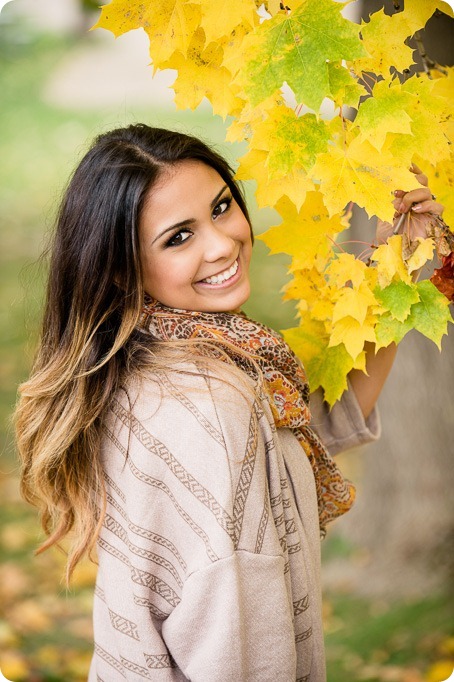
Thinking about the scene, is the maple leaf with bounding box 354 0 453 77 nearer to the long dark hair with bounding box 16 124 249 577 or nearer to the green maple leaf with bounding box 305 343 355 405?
the long dark hair with bounding box 16 124 249 577

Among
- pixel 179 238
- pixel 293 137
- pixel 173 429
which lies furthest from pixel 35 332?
pixel 293 137

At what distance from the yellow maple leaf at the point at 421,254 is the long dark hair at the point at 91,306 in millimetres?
486

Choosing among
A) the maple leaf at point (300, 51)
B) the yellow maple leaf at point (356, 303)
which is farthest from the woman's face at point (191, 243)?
the maple leaf at point (300, 51)

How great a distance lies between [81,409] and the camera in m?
1.51

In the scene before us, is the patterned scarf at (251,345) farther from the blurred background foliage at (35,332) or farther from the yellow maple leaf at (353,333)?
the blurred background foliage at (35,332)

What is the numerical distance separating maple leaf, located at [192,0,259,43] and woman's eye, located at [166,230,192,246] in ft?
1.24

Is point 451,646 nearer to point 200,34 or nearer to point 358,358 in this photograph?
point 358,358

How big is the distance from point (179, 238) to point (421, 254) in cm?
49

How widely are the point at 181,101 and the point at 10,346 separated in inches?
138

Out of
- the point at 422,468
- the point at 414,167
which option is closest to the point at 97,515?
the point at 414,167

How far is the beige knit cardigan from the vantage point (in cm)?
134

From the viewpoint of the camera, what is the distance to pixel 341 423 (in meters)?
1.87

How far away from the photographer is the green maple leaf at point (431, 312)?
147cm

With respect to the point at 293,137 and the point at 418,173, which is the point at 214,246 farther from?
the point at 418,173
